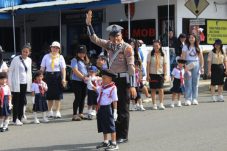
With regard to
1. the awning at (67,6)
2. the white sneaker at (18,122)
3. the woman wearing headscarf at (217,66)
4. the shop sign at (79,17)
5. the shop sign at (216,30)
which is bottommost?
the white sneaker at (18,122)

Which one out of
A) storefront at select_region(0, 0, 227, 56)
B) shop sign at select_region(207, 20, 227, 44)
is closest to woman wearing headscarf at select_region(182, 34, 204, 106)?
storefront at select_region(0, 0, 227, 56)

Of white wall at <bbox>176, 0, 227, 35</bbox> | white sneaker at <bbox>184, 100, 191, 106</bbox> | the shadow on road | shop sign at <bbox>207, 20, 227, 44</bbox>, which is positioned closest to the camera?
the shadow on road

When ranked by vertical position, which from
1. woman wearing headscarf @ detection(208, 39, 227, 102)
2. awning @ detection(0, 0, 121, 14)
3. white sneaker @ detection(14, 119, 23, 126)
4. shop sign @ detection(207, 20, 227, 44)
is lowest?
white sneaker @ detection(14, 119, 23, 126)

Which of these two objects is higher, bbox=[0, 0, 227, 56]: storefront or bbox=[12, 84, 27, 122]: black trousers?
bbox=[0, 0, 227, 56]: storefront

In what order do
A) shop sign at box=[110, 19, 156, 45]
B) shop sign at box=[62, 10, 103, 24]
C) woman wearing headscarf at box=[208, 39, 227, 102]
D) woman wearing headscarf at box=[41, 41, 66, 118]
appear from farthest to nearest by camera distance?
shop sign at box=[62, 10, 103, 24] < shop sign at box=[110, 19, 156, 45] < woman wearing headscarf at box=[208, 39, 227, 102] < woman wearing headscarf at box=[41, 41, 66, 118]

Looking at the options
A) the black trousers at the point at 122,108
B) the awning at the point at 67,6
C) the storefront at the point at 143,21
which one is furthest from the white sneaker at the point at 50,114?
the awning at the point at 67,6

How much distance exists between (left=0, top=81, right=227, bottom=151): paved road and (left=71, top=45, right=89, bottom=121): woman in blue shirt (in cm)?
40

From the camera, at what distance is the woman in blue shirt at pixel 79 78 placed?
13.1 meters

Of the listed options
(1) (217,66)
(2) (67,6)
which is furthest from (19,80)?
(2) (67,6)

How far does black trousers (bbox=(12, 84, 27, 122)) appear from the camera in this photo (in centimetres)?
1256

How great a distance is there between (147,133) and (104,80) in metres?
1.93

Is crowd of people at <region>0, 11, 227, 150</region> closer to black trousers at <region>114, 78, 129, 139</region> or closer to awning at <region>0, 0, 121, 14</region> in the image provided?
black trousers at <region>114, 78, 129, 139</region>

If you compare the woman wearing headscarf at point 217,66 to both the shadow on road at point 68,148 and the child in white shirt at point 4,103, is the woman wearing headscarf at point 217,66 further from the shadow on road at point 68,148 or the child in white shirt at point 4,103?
the shadow on road at point 68,148

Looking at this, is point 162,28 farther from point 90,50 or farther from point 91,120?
point 91,120
